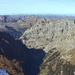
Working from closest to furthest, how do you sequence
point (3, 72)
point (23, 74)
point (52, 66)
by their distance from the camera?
1. point (3, 72)
2. point (23, 74)
3. point (52, 66)

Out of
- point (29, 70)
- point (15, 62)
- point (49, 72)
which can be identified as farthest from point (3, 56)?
point (49, 72)

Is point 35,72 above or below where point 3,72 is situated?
below

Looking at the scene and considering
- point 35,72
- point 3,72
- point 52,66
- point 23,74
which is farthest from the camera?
point 52,66

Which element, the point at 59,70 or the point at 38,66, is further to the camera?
the point at 38,66

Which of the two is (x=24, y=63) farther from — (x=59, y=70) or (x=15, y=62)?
(x=59, y=70)

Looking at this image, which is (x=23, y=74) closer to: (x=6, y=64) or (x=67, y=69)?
(x=6, y=64)

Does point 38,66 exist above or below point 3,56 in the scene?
below

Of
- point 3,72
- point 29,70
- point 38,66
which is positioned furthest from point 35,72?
point 3,72

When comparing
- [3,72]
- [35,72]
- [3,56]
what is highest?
[3,72]

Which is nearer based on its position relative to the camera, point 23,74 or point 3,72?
point 3,72
